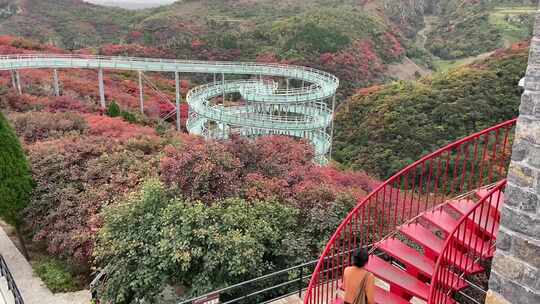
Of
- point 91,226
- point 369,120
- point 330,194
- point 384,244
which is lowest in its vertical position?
point 369,120

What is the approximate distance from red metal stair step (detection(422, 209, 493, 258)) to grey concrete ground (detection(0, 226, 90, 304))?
7.89m

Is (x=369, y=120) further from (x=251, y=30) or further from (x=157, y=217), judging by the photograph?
(x=251, y=30)

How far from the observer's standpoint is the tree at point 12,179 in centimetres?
1188

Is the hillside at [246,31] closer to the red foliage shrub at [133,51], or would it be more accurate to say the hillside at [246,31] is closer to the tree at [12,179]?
the red foliage shrub at [133,51]

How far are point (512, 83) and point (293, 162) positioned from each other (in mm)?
24577

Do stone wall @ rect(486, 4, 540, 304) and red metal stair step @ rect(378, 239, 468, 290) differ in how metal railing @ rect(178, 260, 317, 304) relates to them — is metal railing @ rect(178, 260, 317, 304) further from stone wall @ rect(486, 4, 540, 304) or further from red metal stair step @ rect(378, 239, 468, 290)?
stone wall @ rect(486, 4, 540, 304)

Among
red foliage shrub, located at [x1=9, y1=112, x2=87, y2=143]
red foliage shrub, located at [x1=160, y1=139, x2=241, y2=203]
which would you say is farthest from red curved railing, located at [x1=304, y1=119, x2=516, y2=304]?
red foliage shrub, located at [x1=9, y1=112, x2=87, y2=143]

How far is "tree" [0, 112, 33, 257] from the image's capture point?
1188 cm

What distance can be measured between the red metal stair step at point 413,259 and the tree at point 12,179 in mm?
9800

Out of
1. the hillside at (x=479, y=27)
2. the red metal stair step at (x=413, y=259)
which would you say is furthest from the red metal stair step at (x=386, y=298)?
the hillside at (x=479, y=27)

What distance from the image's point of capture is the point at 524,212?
4.11 metres

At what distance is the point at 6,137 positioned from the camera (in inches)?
470

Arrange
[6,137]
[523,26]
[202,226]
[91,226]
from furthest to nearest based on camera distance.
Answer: [523,26] < [6,137] < [91,226] < [202,226]

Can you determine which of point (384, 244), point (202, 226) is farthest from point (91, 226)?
point (384, 244)
